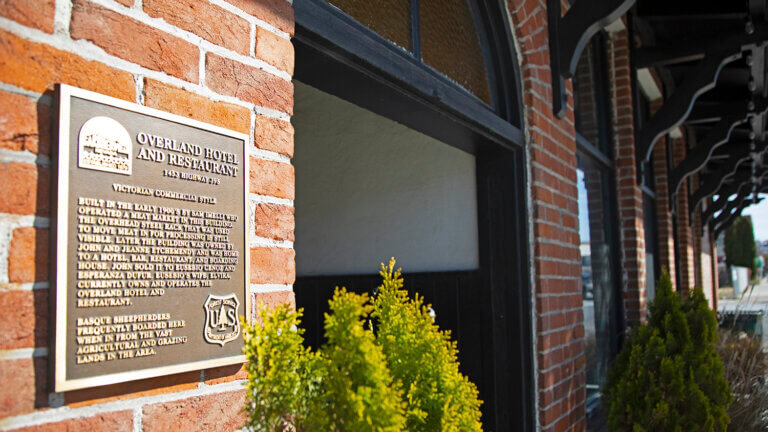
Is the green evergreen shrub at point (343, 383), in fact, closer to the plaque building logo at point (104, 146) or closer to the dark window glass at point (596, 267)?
the plaque building logo at point (104, 146)

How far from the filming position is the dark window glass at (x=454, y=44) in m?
2.74

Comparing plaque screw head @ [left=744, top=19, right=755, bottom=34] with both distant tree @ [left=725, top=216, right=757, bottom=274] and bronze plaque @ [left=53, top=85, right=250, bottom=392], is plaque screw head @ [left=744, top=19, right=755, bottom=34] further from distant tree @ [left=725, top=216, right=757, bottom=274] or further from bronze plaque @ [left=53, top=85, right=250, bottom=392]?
distant tree @ [left=725, top=216, right=757, bottom=274]

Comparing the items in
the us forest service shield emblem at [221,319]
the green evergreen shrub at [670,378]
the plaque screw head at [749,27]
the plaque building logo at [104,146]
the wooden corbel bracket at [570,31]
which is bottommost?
the green evergreen shrub at [670,378]

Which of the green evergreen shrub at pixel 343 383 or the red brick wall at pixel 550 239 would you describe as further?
the red brick wall at pixel 550 239

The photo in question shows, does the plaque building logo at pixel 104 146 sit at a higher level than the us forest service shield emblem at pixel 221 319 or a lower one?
higher

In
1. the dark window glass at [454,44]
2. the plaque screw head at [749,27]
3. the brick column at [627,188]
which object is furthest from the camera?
the brick column at [627,188]

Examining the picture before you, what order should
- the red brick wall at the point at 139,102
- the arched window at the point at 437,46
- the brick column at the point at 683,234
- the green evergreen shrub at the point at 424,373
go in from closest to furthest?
the red brick wall at the point at 139,102 → the green evergreen shrub at the point at 424,373 → the arched window at the point at 437,46 → the brick column at the point at 683,234

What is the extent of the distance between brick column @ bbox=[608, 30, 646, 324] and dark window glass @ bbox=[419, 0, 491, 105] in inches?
123

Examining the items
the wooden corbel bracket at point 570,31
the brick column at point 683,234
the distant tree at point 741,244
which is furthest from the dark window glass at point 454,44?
the distant tree at point 741,244

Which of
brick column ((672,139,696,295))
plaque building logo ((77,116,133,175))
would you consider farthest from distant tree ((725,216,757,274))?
plaque building logo ((77,116,133,175))

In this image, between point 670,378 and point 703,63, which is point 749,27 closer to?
point 703,63

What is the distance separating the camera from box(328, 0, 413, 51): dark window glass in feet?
7.12

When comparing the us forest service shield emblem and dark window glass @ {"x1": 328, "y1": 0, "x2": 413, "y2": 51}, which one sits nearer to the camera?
the us forest service shield emblem

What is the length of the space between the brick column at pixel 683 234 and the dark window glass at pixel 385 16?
8.11 m
